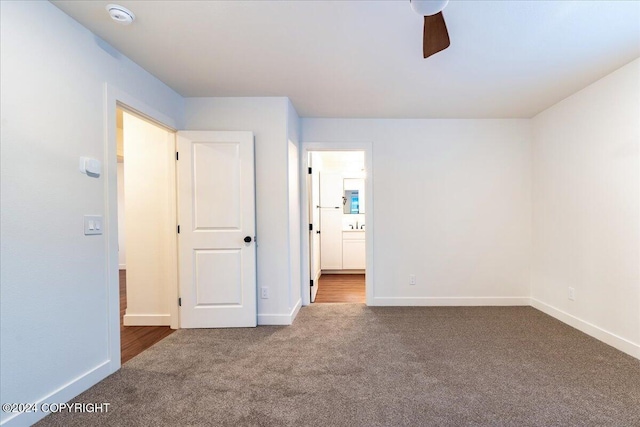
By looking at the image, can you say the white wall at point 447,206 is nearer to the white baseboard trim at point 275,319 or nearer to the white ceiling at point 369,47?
the white ceiling at point 369,47

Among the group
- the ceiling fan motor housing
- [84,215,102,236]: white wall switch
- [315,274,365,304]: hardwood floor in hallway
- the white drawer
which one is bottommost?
[315,274,365,304]: hardwood floor in hallway

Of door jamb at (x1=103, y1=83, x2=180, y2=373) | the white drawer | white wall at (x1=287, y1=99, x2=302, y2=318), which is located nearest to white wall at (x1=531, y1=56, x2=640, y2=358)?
white wall at (x1=287, y1=99, x2=302, y2=318)

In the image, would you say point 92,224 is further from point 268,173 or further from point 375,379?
point 375,379

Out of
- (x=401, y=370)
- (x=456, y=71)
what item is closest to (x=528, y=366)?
(x=401, y=370)

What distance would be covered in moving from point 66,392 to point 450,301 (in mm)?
3684

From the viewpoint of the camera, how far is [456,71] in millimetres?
2463

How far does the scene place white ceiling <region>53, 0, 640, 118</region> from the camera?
1.72 metres

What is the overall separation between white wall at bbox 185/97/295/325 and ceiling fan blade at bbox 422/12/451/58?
1.75 metres

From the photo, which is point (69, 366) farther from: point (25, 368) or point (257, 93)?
point (257, 93)

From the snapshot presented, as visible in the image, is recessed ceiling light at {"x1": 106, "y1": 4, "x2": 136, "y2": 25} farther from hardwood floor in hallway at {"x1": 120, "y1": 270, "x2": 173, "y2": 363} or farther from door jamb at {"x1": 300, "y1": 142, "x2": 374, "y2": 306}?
hardwood floor in hallway at {"x1": 120, "y1": 270, "x2": 173, "y2": 363}

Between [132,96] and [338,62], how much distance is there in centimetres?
165

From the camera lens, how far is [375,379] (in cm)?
201

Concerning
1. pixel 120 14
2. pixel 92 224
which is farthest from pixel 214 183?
pixel 120 14

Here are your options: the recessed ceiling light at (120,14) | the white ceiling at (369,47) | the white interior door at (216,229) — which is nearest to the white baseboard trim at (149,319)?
the white interior door at (216,229)
